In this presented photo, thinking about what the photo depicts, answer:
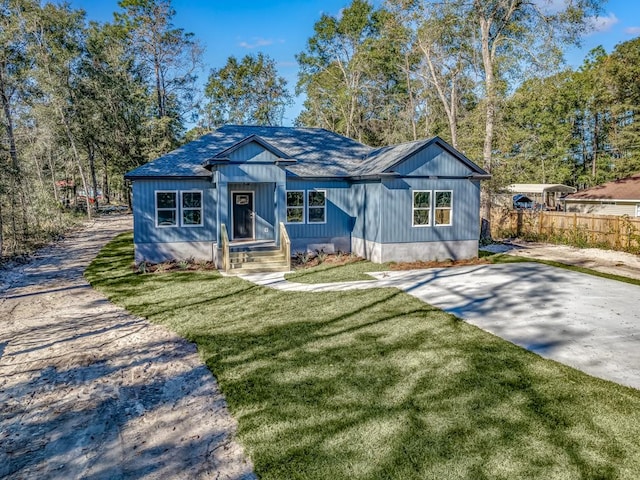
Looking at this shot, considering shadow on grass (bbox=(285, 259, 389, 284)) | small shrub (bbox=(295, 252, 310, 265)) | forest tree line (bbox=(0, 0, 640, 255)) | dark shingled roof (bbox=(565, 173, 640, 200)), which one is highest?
forest tree line (bbox=(0, 0, 640, 255))

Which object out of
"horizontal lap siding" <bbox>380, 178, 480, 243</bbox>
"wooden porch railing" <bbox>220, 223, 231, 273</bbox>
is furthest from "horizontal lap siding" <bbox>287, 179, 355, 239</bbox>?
"wooden porch railing" <bbox>220, 223, 231, 273</bbox>

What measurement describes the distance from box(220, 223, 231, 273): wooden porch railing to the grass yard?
4833mm

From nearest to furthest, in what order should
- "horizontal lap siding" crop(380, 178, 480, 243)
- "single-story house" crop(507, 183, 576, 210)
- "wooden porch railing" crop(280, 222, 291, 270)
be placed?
"wooden porch railing" crop(280, 222, 291, 270) → "horizontal lap siding" crop(380, 178, 480, 243) → "single-story house" crop(507, 183, 576, 210)

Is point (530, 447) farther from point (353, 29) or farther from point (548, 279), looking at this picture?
point (353, 29)

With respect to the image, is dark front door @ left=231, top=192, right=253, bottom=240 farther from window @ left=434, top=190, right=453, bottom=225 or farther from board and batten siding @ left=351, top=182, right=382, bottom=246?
window @ left=434, top=190, right=453, bottom=225

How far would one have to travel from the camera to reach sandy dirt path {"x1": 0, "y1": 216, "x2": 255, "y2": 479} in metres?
4.53

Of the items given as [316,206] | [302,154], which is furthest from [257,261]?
[302,154]

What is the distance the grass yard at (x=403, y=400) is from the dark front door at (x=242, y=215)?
7.78 m

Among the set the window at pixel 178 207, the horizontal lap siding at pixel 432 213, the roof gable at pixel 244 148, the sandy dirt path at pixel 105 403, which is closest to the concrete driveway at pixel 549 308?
the horizontal lap siding at pixel 432 213

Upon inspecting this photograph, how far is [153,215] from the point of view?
15359 mm

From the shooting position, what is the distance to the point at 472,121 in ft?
70.2

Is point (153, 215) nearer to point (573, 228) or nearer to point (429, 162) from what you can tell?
point (429, 162)

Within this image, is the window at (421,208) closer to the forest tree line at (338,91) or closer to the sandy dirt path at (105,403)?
the forest tree line at (338,91)

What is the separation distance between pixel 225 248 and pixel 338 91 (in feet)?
95.9
